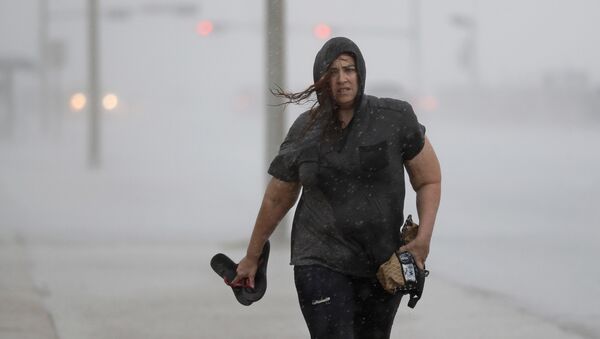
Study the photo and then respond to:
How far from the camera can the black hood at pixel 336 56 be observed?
4730 mm

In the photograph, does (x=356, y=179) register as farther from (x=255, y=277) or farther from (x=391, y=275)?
(x=255, y=277)

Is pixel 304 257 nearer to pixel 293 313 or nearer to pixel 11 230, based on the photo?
pixel 293 313

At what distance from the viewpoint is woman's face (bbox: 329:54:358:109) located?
473 centimetres

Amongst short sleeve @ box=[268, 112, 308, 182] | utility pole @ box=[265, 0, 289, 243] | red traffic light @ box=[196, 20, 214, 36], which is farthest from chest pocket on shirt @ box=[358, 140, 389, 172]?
red traffic light @ box=[196, 20, 214, 36]

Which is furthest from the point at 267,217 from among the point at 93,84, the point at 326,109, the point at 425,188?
the point at 93,84

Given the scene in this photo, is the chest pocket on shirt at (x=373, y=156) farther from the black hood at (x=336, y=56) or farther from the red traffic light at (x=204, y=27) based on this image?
the red traffic light at (x=204, y=27)

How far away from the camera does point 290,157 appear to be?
15.8 ft

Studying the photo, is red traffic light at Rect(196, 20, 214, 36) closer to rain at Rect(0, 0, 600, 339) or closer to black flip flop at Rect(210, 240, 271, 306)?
rain at Rect(0, 0, 600, 339)

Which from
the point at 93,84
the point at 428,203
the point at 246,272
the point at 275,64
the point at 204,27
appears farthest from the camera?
the point at 204,27

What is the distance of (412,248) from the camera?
484cm

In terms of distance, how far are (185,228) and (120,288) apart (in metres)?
4.98

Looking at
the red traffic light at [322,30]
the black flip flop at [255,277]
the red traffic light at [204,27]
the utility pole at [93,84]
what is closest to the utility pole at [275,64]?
the black flip flop at [255,277]

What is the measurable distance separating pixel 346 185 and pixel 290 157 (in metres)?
0.23

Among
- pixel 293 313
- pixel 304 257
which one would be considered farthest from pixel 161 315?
pixel 304 257
